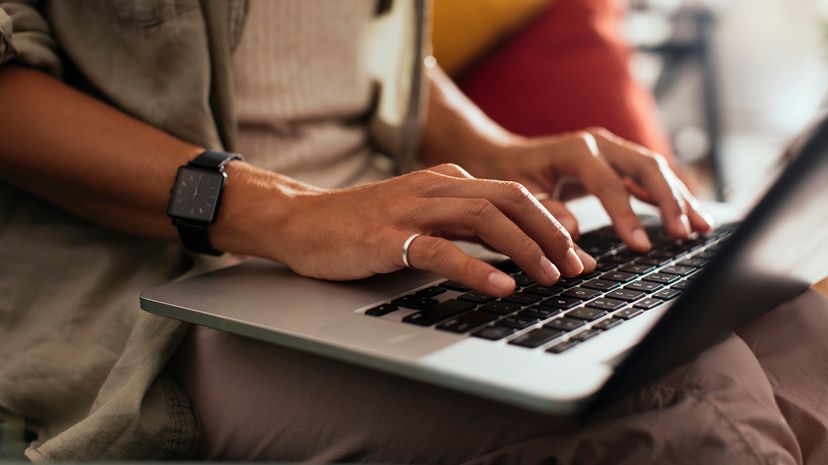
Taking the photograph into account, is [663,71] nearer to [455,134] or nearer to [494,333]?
[455,134]

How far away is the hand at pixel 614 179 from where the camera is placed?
82cm

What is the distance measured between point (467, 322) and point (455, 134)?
69 cm

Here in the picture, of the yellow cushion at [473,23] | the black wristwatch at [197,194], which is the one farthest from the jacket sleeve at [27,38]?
the yellow cushion at [473,23]

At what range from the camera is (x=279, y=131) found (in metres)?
1.01

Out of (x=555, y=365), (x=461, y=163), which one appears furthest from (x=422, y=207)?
(x=461, y=163)

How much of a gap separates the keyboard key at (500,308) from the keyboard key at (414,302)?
41 millimetres

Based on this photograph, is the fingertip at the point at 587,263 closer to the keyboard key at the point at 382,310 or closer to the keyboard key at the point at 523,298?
the keyboard key at the point at 523,298

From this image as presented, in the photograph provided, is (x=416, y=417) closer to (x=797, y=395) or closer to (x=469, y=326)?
(x=469, y=326)

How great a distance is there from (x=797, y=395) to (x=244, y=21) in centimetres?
67

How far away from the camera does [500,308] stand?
1.95ft

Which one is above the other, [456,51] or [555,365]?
[456,51]

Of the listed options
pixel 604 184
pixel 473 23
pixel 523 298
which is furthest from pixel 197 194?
pixel 473 23

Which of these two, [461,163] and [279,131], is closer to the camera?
[279,131]

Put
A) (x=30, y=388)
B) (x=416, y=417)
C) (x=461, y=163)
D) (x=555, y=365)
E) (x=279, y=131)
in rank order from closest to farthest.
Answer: (x=555, y=365), (x=416, y=417), (x=30, y=388), (x=279, y=131), (x=461, y=163)
